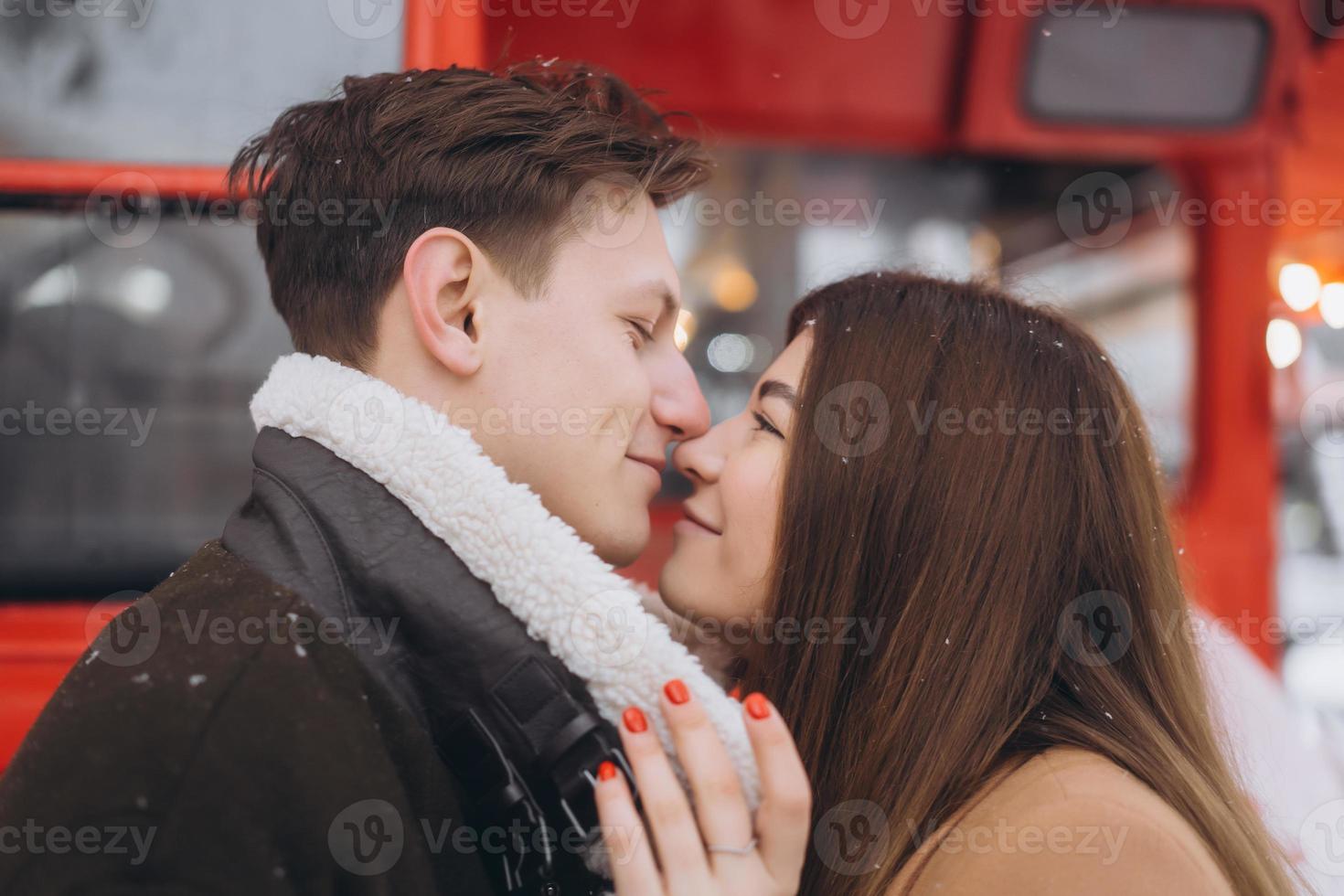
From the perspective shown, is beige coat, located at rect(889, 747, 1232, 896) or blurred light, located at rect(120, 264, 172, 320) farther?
Answer: blurred light, located at rect(120, 264, 172, 320)

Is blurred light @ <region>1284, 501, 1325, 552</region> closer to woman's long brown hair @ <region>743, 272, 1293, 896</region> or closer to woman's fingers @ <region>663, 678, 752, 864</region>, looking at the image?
woman's long brown hair @ <region>743, 272, 1293, 896</region>

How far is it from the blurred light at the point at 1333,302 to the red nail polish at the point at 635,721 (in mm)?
8384

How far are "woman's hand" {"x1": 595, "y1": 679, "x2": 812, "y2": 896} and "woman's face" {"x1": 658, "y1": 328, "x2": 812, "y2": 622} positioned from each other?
19.7 inches

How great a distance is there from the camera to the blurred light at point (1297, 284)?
7617 millimetres

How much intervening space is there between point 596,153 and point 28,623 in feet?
4.42

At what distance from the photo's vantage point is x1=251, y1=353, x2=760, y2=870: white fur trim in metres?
1.20

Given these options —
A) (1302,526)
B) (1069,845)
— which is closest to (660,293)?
(1069,845)

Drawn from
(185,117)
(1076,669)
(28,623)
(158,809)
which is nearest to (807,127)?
(185,117)

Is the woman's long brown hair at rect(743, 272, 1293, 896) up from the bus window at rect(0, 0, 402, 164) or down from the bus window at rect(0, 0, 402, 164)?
down

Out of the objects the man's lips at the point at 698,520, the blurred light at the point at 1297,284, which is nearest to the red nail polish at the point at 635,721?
the man's lips at the point at 698,520

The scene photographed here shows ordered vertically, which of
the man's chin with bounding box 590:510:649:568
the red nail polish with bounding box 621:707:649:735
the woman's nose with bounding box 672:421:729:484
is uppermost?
the woman's nose with bounding box 672:421:729:484

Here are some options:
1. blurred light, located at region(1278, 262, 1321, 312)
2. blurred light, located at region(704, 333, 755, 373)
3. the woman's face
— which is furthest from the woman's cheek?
blurred light, located at region(1278, 262, 1321, 312)

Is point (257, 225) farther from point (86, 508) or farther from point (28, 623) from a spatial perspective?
point (28, 623)

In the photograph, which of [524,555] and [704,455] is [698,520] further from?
[524,555]
